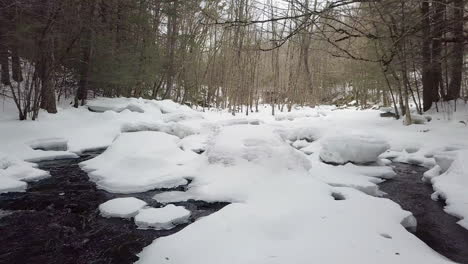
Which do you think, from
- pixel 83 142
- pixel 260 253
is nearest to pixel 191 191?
pixel 260 253

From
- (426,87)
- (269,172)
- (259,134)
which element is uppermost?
(426,87)

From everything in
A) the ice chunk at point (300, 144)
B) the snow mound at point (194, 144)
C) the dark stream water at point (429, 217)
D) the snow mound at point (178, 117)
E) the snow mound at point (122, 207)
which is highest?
the snow mound at point (178, 117)

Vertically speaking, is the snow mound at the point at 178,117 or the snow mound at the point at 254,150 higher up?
the snow mound at the point at 178,117

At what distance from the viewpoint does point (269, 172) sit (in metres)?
5.29

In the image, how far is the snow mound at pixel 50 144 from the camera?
719 cm

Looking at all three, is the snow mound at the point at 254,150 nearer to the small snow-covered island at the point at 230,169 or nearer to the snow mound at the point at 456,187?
the small snow-covered island at the point at 230,169

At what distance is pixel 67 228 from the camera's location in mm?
3760

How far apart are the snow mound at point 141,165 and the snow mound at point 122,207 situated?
64 cm

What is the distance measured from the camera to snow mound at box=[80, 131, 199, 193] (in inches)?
211

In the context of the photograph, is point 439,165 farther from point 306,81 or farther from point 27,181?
point 306,81

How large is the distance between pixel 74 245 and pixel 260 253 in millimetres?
1863

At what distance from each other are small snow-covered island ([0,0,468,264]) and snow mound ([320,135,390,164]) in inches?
1.3

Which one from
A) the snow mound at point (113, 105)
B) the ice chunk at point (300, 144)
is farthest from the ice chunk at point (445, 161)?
the snow mound at point (113, 105)

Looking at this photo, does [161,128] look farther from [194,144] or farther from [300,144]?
[300,144]
